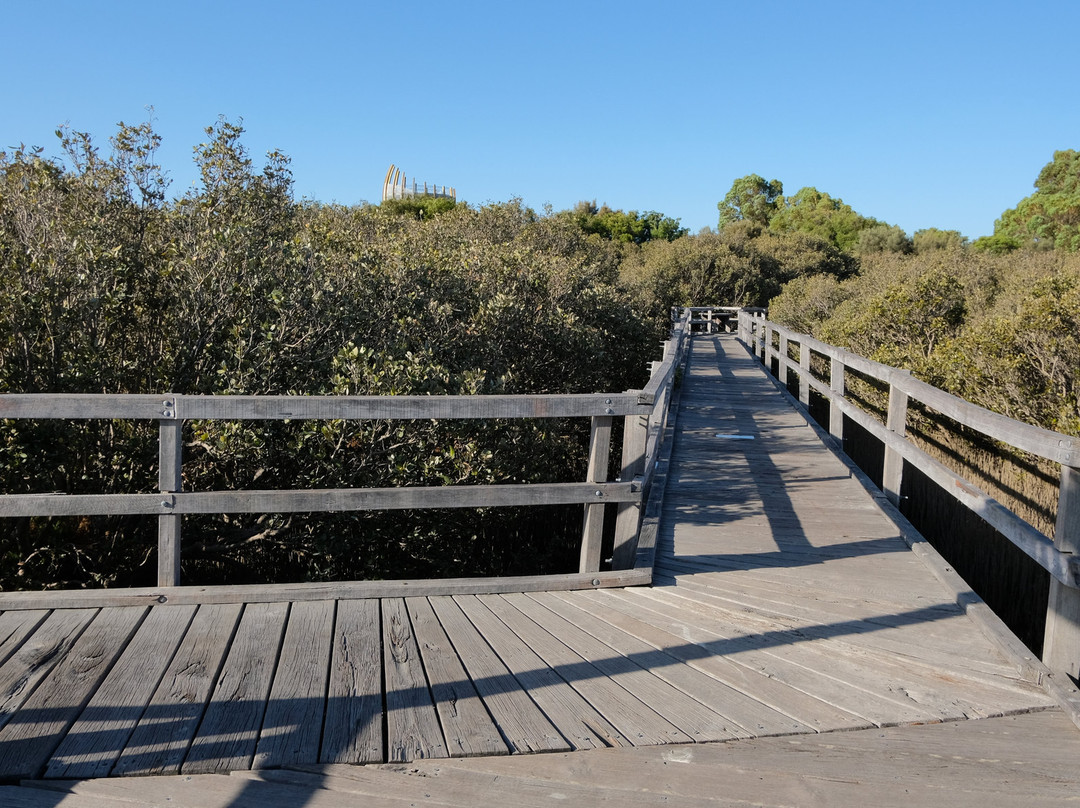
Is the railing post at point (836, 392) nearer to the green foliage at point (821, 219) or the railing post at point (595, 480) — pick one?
the railing post at point (595, 480)

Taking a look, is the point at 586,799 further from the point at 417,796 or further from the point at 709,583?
the point at 709,583

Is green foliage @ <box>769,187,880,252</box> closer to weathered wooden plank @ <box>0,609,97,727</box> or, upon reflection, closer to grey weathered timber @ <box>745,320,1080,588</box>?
grey weathered timber @ <box>745,320,1080,588</box>

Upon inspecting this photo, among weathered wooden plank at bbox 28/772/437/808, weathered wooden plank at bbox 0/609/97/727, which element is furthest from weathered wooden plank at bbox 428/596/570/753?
weathered wooden plank at bbox 0/609/97/727

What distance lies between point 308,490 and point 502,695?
1.38 meters

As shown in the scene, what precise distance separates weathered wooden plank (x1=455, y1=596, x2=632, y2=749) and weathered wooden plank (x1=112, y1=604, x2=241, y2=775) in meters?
1.02

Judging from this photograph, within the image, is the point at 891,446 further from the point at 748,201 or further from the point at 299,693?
the point at 748,201

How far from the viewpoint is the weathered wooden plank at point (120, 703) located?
2.46 m

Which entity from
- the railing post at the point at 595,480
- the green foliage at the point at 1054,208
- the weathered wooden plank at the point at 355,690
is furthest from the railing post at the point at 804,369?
the green foliage at the point at 1054,208

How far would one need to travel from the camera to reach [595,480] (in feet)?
13.8

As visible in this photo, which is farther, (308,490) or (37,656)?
(308,490)

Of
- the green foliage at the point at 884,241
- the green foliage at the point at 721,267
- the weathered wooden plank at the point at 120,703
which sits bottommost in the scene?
the weathered wooden plank at the point at 120,703

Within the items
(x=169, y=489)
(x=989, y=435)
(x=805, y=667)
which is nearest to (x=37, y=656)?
(x=169, y=489)

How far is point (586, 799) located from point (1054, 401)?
9.85 metres

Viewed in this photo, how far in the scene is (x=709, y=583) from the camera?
4363mm
